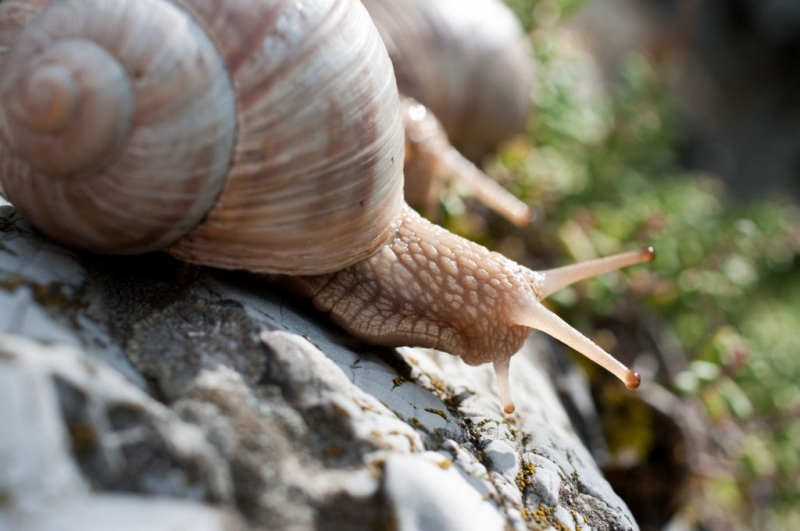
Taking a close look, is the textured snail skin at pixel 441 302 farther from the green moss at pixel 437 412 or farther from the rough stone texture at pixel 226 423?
the green moss at pixel 437 412

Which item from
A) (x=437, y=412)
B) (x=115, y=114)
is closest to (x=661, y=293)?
(x=437, y=412)

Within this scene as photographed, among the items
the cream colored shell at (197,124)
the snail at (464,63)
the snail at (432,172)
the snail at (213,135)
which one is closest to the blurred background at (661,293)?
the snail at (432,172)

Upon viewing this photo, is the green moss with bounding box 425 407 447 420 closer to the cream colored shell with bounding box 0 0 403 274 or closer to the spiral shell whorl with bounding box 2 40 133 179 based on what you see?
the cream colored shell with bounding box 0 0 403 274

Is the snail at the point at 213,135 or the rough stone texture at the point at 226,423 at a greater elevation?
the snail at the point at 213,135

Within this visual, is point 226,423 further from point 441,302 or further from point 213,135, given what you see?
point 441,302

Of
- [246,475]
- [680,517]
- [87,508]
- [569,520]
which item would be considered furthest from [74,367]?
[680,517]

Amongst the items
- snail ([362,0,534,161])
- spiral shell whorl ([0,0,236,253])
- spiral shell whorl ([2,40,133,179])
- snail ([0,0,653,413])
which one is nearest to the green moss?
snail ([0,0,653,413])

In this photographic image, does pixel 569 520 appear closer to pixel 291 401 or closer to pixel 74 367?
pixel 291 401
